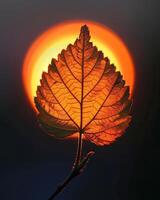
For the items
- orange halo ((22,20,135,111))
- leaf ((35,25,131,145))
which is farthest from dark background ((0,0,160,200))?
leaf ((35,25,131,145))

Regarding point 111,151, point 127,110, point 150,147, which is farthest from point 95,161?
point 127,110

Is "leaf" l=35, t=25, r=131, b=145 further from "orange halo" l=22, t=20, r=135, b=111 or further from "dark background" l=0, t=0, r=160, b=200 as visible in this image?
"dark background" l=0, t=0, r=160, b=200

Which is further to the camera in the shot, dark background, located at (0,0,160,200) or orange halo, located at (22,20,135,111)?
dark background, located at (0,0,160,200)

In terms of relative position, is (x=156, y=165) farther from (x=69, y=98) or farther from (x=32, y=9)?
(x=69, y=98)

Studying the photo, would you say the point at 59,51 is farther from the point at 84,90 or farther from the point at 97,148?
the point at 97,148

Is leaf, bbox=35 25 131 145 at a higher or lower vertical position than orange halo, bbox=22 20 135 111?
lower
